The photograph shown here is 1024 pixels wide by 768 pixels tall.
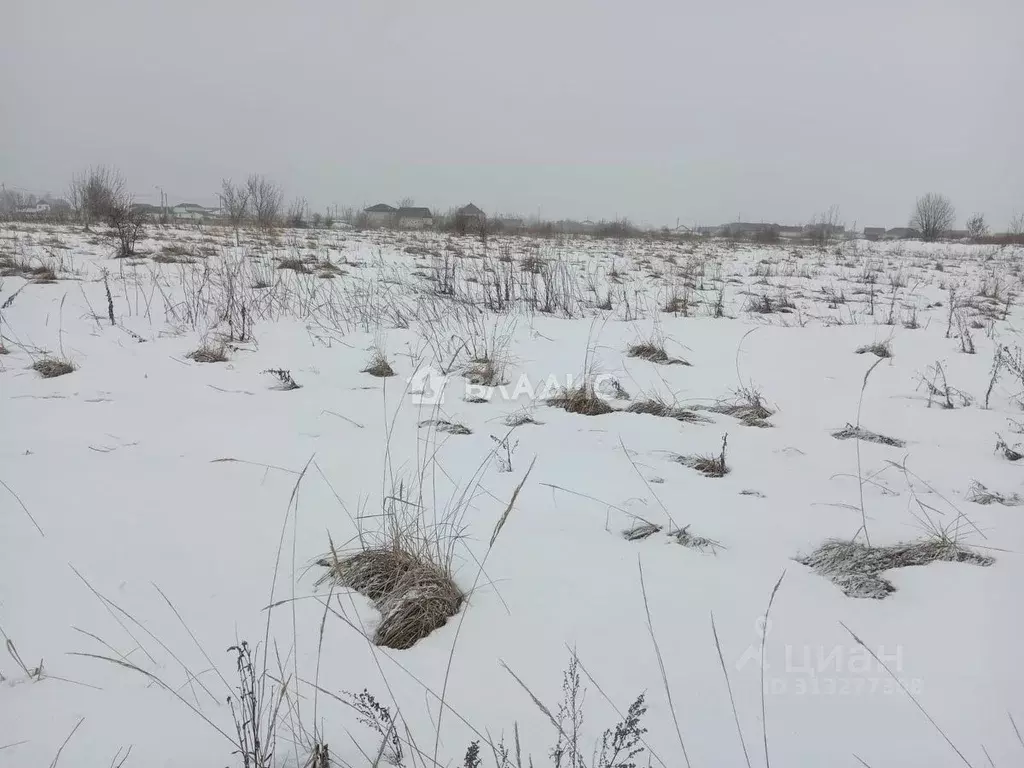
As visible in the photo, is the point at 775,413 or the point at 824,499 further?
the point at 775,413

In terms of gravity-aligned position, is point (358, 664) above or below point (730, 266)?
below

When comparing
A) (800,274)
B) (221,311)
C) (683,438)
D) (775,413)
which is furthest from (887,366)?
(800,274)

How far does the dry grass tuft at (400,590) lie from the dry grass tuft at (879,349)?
151 inches

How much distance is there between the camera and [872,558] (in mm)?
1405

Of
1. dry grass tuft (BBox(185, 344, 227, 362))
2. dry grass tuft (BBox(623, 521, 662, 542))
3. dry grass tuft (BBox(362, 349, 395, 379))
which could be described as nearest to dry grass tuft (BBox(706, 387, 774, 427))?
dry grass tuft (BBox(623, 521, 662, 542))

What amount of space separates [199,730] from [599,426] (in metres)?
1.89

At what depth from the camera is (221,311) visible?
4.18m

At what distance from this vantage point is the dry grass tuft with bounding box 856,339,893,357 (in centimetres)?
373

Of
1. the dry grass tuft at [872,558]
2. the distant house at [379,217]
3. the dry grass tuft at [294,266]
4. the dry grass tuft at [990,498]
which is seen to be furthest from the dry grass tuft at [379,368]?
the distant house at [379,217]

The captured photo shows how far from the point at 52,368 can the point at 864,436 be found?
4.23m

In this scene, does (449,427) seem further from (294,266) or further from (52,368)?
(294,266)

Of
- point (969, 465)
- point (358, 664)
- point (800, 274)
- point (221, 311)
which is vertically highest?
point (800, 274)

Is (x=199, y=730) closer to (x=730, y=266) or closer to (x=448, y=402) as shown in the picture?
(x=448, y=402)

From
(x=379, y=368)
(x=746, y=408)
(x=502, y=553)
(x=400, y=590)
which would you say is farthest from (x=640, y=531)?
(x=379, y=368)
